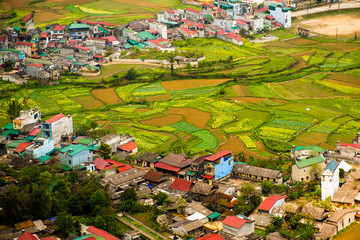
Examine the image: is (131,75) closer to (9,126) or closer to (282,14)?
(9,126)

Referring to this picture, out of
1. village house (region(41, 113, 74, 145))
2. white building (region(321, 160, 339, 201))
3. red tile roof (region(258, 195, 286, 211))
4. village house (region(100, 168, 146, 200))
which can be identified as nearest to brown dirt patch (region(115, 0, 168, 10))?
village house (region(41, 113, 74, 145))

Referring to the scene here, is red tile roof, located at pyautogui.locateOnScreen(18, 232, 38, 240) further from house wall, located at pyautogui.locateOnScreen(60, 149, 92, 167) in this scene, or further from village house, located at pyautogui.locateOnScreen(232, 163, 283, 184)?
village house, located at pyautogui.locateOnScreen(232, 163, 283, 184)

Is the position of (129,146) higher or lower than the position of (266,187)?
higher

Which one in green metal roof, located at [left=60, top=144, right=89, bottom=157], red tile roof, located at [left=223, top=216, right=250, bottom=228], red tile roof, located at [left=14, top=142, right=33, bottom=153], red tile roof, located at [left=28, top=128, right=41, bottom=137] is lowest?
red tile roof, located at [left=223, top=216, right=250, bottom=228]

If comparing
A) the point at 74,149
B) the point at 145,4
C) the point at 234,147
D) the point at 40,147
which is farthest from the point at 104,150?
the point at 145,4

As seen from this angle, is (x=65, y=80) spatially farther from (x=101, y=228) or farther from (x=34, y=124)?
Result: (x=101, y=228)

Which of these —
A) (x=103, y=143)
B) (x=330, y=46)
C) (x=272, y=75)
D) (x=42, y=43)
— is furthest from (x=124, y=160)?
(x=330, y=46)
